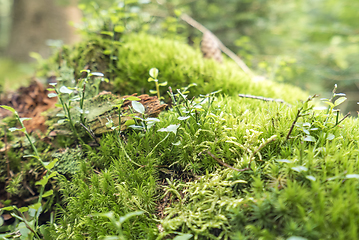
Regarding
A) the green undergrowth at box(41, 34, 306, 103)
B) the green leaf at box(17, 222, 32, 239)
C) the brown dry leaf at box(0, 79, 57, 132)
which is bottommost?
the green leaf at box(17, 222, 32, 239)

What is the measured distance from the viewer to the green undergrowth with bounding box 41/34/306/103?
2357mm

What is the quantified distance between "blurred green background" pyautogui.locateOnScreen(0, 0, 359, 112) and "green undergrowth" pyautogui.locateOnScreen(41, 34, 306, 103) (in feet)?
2.95

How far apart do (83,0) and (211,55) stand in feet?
9.37

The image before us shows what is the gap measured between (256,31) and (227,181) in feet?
15.9

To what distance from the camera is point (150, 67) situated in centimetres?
240

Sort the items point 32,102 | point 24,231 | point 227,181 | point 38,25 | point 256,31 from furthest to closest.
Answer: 1. point 38,25
2. point 256,31
3. point 32,102
4. point 24,231
5. point 227,181

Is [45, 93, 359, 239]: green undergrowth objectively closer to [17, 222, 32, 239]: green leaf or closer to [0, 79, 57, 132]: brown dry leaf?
[17, 222, 32, 239]: green leaf

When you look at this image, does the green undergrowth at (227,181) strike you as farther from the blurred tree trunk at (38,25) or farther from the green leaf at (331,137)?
the blurred tree trunk at (38,25)

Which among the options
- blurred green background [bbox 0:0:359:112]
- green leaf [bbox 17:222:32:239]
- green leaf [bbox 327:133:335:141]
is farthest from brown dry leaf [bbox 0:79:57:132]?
green leaf [bbox 327:133:335:141]

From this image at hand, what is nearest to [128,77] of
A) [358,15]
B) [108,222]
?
[108,222]

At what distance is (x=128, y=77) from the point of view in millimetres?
2479

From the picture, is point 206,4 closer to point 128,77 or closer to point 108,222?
point 128,77

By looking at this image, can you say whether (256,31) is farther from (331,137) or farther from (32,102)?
(32,102)

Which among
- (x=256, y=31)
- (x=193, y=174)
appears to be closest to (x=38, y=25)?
(x=256, y=31)
